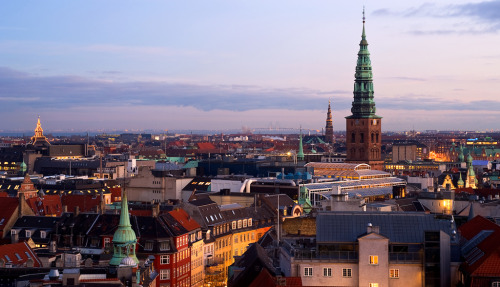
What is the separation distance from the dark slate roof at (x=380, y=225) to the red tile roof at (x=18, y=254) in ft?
84.9

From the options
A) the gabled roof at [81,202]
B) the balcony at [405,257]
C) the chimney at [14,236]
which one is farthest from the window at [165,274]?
the balcony at [405,257]

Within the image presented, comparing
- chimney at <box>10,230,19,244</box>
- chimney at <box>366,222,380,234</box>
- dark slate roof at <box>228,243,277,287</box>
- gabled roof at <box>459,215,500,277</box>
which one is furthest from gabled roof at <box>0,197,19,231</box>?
chimney at <box>366,222,380,234</box>

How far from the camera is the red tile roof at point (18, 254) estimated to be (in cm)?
7006

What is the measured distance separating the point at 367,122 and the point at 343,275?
140m

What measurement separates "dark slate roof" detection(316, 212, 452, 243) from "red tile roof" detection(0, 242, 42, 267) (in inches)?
1019

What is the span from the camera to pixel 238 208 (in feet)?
361

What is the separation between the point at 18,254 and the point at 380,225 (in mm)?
31028

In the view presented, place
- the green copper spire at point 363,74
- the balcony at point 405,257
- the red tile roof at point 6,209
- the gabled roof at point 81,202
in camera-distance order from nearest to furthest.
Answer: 1. the balcony at point 405,257
2. the red tile roof at point 6,209
3. the gabled roof at point 81,202
4. the green copper spire at point 363,74

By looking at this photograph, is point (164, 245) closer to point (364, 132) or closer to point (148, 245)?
point (148, 245)

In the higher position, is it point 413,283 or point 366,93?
point 366,93

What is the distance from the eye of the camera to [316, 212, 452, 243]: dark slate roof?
54969mm

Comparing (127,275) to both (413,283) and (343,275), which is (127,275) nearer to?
(343,275)

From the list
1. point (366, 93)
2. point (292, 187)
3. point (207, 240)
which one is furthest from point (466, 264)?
point (366, 93)

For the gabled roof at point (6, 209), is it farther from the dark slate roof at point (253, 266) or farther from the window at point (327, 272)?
the window at point (327, 272)
